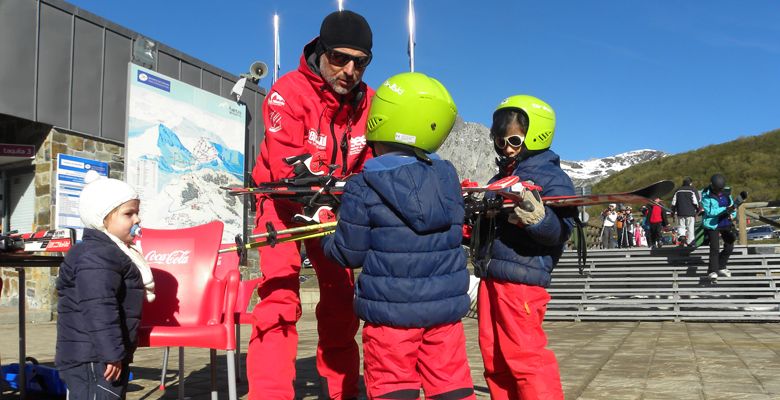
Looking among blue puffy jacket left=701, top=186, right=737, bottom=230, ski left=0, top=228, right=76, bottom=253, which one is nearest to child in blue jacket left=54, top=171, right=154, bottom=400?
ski left=0, top=228, right=76, bottom=253

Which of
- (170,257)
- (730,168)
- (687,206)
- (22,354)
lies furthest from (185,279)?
(730,168)

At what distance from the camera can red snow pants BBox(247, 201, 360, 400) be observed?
3164 millimetres

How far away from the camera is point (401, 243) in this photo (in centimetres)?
264

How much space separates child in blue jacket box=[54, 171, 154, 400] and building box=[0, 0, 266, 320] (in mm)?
9021

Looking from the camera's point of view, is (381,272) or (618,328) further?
(618,328)

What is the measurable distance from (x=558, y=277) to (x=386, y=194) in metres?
11.5

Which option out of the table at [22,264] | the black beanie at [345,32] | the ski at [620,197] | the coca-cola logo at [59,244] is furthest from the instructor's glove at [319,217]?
the coca-cola logo at [59,244]

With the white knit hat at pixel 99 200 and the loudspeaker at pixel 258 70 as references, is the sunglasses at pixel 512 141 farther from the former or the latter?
the loudspeaker at pixel 258 70

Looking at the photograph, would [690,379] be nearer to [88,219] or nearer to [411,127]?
[411,127]

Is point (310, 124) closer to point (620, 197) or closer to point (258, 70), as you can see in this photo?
point (620, 197)

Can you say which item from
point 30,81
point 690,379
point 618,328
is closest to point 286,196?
point 690,379

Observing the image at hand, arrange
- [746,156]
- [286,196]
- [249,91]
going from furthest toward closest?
[746,156], [249,91], [286,196]

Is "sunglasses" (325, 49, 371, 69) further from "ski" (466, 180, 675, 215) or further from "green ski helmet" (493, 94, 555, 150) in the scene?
"ski" (466, 180, 675, 215)

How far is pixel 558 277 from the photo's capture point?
13500 mm
